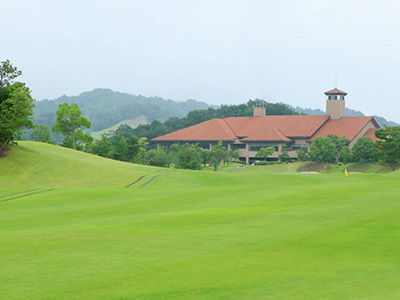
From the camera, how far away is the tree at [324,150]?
10500 cm

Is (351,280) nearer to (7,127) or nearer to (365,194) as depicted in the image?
(365,194)

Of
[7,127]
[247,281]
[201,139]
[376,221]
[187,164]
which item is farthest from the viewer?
[201,139]

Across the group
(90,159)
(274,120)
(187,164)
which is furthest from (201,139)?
(90,159)

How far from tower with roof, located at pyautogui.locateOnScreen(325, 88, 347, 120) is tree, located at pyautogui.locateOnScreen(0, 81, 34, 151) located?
79.2 m

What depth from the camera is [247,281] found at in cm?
1292

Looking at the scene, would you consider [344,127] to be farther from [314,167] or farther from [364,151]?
[364,151]

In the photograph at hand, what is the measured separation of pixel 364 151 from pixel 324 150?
7.71 m

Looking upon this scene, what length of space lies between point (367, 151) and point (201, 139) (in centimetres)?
4079

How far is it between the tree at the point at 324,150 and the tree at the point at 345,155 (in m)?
1.65

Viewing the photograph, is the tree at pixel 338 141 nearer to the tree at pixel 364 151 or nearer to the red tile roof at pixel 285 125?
the tree at pixel 364 151

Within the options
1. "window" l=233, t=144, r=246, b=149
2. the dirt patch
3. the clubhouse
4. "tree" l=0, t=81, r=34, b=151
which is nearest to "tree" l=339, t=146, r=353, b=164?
the dirt patch

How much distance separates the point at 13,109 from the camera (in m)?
58.9

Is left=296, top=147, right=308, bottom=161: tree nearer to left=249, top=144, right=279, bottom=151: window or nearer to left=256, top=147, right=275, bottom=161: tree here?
left=256, top=147, right=275, bottom=161: tree

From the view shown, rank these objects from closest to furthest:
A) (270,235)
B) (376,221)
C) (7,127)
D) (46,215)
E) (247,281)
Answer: (247,281) < (270,235) < (376,221) < (46,215) < (7,127)
